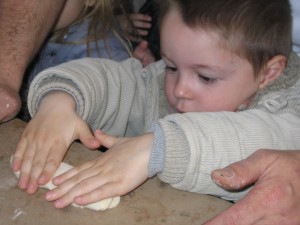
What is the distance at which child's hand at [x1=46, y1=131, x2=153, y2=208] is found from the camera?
29.0 inches

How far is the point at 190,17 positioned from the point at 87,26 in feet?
2.32

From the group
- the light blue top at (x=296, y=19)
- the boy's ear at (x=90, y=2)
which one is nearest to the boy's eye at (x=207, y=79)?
the light blue top at (x=296, y=19)

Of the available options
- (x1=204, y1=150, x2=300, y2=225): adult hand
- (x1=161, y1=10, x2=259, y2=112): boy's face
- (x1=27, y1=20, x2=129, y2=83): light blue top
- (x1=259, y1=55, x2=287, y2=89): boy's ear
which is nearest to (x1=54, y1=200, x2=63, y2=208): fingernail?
(x1=204, y1=150, x2=300, y2=225): adult hand

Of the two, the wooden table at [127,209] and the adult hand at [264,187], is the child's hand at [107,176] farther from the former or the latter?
the adult hand at [264,187]

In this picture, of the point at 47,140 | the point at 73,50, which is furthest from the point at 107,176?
the point at 73,50

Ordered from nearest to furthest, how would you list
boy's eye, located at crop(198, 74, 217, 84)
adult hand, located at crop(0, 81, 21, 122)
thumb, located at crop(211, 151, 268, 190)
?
thumb, located at crop(211, 151, 268, 190) → adult hand, located at crop(0, 81, 21, 122) → boy's eye, located at crop(198, 74, 217, 84)

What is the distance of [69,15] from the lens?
160 cm

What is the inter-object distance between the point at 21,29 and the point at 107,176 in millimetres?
718

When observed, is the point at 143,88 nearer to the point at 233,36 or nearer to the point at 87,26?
the point at 233,36

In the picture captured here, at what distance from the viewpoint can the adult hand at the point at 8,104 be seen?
0.94 m

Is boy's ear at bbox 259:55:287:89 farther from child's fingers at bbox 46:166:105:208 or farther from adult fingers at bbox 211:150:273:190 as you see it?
child's fingers at bbox 46:166:105:208

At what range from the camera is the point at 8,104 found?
3.15 ft

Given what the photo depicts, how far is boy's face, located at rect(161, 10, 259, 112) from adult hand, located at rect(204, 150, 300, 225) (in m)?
0.32

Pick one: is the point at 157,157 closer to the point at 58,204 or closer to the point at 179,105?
the point at 58,204
